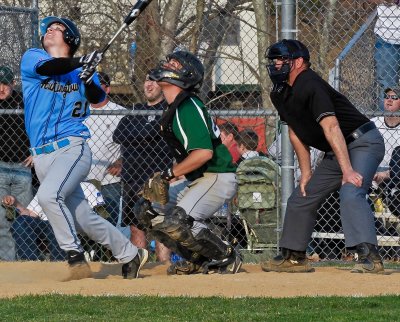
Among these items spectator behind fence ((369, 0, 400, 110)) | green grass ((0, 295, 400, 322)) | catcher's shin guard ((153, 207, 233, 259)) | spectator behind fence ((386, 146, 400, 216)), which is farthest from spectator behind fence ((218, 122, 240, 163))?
green grass ((0, 295, 400, 322))

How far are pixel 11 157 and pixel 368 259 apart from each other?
431 centimetres

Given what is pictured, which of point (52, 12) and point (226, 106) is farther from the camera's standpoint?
point (226, 106)

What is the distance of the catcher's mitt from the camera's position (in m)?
8.11

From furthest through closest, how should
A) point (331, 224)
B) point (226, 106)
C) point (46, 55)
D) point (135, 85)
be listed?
point (226, 106)
point (135, 85)
point (331, 224)
point (46, 55)

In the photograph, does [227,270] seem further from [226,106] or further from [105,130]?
[226,106]

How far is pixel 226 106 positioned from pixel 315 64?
2.50 meters

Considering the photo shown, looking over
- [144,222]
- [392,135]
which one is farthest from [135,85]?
[144,222]

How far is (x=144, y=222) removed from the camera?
827cm

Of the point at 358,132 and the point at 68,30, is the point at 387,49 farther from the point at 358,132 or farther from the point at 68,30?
the point at 68,30

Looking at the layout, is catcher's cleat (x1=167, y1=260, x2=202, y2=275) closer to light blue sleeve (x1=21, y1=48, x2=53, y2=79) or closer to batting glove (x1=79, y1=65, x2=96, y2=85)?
batting glove (x1=79, y1=65, x2=96, y2=85)

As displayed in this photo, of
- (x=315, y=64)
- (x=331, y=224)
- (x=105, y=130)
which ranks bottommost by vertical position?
(x=331, y=224)

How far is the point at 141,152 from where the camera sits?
10422mm

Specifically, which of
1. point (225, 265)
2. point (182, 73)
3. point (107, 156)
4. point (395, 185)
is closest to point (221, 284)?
point (225, 265)

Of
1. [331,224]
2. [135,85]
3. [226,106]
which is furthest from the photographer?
[226,106]
